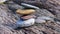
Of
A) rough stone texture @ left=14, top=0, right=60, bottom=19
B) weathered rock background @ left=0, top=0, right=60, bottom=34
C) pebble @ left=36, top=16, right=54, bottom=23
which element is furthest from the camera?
rough stone texture @ left=14, top=0, right=60, bottom=19

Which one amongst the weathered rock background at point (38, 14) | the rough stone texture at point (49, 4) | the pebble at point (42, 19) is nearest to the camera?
the weathered rock background at point (38, 14)

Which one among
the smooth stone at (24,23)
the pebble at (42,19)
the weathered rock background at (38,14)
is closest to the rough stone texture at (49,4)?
the weathered rock background at (38,14)

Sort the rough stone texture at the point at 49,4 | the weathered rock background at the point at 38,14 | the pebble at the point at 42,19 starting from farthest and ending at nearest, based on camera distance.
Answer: the rough stone texture at the point at 49,4, the pebble at the point at 42,19, the weathered rock background at the point at 38,14

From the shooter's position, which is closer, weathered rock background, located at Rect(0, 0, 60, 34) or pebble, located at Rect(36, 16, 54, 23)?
weathered rock background, located at Rect(0, 0, 60, 34)

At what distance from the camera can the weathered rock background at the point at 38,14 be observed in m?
1.11

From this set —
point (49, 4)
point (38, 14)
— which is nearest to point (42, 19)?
point (38, 14)

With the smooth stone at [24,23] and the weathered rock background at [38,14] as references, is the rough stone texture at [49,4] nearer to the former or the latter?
the weathered rock background at [38,14]

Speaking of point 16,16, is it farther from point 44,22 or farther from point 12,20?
point 44,22

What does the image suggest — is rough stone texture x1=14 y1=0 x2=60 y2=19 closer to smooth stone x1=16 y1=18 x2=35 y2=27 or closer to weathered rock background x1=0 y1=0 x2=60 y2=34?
weathered rock background x1=0 y1=0 x2=60 y2=34

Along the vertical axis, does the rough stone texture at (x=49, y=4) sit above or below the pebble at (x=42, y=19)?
above

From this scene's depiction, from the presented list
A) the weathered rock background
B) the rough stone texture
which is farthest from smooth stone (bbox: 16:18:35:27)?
the rough stone texture

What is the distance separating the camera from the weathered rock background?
1.11 metres

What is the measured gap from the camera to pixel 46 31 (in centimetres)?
111

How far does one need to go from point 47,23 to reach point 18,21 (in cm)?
21
